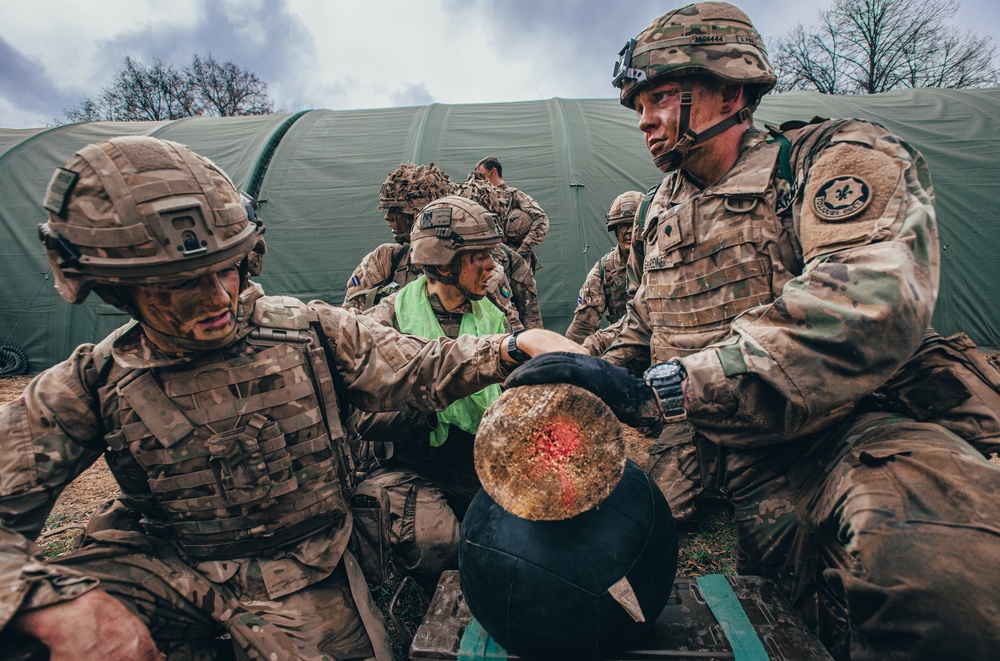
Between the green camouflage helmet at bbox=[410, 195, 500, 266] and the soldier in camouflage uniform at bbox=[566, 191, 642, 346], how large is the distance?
2567 mm

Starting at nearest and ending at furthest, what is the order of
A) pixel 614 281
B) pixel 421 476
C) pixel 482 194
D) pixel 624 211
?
pixel 421 476
pixel 624 211
pixel 614 281
pixel 482 194

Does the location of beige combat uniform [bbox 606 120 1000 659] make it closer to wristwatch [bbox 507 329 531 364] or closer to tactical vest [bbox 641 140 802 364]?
tactical vest [bbox 641 140 802 364]

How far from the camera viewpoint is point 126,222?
6.09 feet

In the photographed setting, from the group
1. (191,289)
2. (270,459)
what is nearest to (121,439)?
(270,459)

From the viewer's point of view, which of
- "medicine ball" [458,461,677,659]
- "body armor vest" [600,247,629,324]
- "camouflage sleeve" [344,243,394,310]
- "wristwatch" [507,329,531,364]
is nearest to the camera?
"medicine ball" [458,461,677,659]

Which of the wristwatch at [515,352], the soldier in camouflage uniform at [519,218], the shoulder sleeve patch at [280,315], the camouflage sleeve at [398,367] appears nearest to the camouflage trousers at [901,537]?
the wristwatch at [515,352]

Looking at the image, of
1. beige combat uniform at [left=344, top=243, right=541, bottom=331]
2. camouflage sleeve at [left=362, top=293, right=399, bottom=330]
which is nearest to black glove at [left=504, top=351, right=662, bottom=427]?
camouflage sleeve at [left=362, top=293, right=399, bottom=330]

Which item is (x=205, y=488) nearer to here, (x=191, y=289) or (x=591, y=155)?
(x=191, y=289)

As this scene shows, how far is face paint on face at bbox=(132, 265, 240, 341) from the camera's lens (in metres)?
1.97

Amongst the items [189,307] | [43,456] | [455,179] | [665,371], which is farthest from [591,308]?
[43,456]

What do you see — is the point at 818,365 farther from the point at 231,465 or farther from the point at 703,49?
the point at 231,465

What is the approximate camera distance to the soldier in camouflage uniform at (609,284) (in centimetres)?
629

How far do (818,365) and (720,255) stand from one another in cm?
95

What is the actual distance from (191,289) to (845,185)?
239cm
